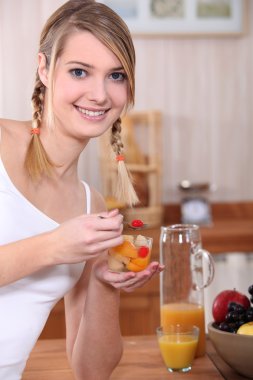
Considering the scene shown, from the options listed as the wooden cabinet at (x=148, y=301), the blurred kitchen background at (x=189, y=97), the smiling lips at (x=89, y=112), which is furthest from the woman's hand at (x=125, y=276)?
the blurred kitchen background at (x=189, y=97)

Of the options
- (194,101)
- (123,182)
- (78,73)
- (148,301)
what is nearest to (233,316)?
(123,182)

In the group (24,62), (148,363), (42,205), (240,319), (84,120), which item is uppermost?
(24,62)

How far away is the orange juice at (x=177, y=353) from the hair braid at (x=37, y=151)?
18.4 inches

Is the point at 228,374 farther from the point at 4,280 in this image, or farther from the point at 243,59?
the point at 243,59

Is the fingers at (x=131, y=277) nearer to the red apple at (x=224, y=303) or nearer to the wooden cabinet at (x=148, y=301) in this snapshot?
the red apple at (x=224, y=303)

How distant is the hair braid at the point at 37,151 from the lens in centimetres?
150

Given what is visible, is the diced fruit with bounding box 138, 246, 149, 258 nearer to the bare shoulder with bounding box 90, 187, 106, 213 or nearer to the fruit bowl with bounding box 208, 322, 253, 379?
the fruit bowl with bounding box 208, 322, 253, 379

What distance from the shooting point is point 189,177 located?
3641mm

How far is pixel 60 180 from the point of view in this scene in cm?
162

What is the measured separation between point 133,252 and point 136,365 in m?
0.38

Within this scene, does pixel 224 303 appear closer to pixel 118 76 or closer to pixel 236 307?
pixel 236 307

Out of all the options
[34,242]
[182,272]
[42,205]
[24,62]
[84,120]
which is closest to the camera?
[34,242]

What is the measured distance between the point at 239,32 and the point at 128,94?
2231mm

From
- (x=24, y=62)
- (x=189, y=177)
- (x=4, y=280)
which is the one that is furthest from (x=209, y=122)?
(x=4, y=280)
